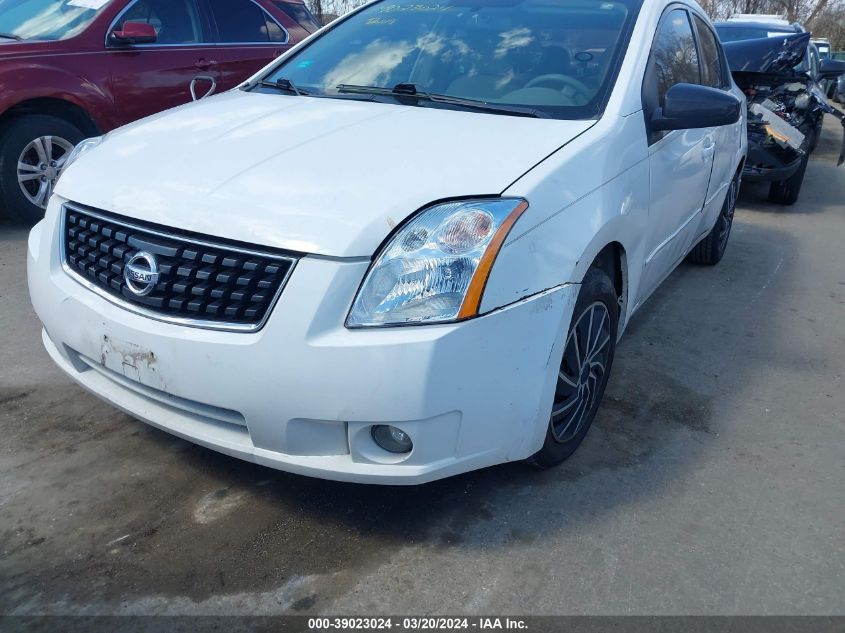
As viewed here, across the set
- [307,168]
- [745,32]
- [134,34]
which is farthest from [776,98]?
[307,168]

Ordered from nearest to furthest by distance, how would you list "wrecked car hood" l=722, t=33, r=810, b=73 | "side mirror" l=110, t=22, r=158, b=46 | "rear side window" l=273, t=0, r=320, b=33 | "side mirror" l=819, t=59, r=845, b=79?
1. "side mirror" l=110, t=22, r=158, b=46
2. "rear side window" l=273, t=0, r=320, b=33
3. "wrecked car hood" l=722, t=33, r=810, b=73
4. "side mirror" l=819, t=59, r=845, b=79

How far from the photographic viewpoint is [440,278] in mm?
2148

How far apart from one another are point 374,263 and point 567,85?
1.38 meters

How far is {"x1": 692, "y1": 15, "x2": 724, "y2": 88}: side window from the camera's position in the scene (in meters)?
4.30

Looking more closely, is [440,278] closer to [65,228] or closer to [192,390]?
[192,390]

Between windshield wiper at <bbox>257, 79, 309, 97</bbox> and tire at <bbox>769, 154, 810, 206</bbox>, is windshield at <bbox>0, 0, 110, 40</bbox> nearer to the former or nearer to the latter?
windshield wiper at <bbox>257, 79, 309, 97</bbox>

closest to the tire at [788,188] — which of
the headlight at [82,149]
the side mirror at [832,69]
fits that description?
the side mirror at [832,69]

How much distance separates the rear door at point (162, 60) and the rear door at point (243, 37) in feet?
0.36

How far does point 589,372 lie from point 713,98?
1170 millimetres

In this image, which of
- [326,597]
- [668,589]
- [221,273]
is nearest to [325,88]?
[221,273]

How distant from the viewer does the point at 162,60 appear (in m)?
5.92

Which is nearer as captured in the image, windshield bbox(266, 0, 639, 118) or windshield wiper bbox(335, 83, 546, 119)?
windshield wiper bbox(335, 83, 546, 119)

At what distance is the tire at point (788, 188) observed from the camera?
306 inches

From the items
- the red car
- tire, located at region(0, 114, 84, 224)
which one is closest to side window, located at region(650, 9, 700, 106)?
the red car
